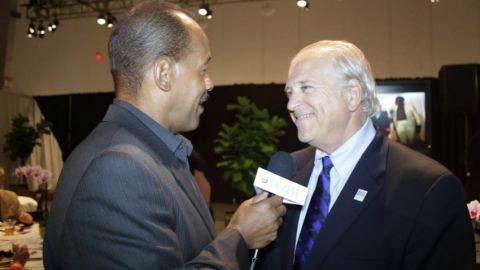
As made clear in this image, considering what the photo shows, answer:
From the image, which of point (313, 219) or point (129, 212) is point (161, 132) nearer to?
point (129, 212)

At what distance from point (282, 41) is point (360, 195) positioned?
367 inches

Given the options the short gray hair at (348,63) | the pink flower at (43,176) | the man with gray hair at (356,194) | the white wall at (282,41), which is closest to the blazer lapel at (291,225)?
the man with gray hair at (356,194)

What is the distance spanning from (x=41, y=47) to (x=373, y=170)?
43.4 ft

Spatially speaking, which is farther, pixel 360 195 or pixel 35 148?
pixel 35 148

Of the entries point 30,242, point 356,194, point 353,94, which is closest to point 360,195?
point 356,194

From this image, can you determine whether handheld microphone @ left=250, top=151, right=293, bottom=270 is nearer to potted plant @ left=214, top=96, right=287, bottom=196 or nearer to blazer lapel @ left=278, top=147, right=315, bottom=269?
blazer lapel @ left=278, top=147, right=315, bottom=269

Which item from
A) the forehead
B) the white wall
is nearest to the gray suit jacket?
the forehead

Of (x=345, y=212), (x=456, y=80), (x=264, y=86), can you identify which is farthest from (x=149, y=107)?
(x=264, y=86)

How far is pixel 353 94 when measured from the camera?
1.68m

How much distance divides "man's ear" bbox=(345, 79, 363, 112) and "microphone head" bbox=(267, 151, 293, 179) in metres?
0.33

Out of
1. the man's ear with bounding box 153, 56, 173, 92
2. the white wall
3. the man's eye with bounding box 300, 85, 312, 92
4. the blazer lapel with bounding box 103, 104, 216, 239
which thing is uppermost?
the white wall

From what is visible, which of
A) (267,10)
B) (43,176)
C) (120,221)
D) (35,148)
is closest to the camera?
(120,221)

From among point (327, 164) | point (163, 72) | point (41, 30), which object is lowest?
point (327, 164)

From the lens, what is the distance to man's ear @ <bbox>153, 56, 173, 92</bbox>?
4.10 feet
